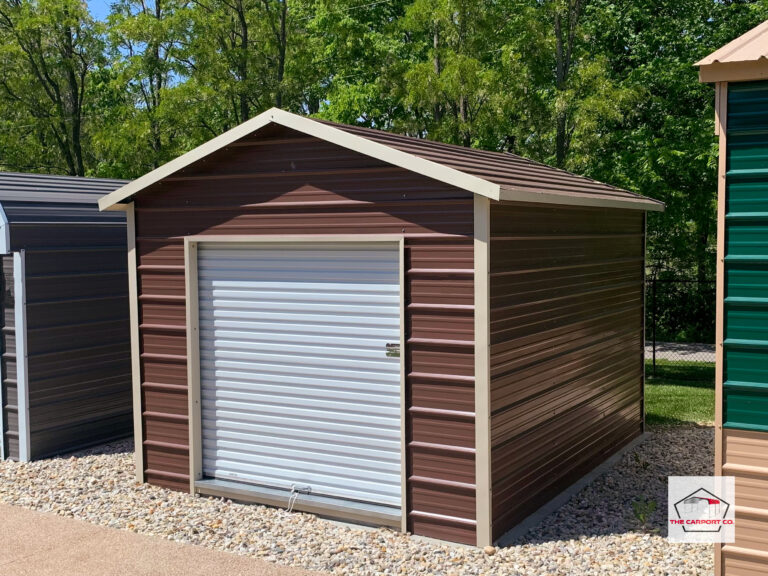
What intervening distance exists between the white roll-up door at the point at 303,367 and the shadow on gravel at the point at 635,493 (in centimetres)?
147

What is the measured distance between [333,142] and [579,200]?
234 centimetres

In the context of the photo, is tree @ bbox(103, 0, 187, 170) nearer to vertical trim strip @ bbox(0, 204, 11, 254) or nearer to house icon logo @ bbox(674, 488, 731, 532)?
vertical trim strip @ bbox(0, 204, 11, 254)

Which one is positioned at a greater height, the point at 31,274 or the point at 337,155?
the point at 337,155

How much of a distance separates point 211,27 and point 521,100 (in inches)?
303

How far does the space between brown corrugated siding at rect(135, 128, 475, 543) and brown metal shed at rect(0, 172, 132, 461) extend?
172 cm

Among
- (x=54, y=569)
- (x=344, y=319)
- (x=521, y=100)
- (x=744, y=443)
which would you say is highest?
(x=521, y=100)

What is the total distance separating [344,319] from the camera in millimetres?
7270

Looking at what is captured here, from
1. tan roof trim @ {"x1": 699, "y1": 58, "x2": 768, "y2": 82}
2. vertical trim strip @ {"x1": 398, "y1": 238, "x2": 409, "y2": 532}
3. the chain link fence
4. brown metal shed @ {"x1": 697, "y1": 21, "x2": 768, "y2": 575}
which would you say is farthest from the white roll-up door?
the chain link fence

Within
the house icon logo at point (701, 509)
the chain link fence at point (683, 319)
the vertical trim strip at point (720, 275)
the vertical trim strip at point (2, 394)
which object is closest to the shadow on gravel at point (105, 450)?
the vertical trim strip at point (2, 394)

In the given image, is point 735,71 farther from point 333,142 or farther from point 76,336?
point 76,336

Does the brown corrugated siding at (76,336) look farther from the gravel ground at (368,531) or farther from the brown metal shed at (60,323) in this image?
the gravel ground at (368,531)

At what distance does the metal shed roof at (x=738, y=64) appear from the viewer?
202 inches

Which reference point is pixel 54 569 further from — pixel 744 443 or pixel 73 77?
pixel 73 77

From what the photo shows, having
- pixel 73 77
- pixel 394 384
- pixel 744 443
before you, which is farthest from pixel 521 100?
pixel 73 77
